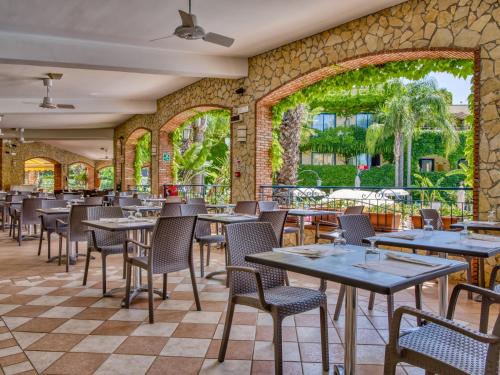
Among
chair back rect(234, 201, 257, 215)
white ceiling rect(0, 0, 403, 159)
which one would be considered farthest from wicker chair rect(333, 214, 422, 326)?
white ceiling rect(0, 0, 403, 159)

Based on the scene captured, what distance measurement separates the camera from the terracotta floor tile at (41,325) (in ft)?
10.9

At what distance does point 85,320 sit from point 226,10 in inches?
168

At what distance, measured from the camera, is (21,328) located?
3.35 metres

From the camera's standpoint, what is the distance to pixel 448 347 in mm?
1800

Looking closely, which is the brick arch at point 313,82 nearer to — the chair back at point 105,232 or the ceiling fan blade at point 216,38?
the ceiling fan blade at point 216,38

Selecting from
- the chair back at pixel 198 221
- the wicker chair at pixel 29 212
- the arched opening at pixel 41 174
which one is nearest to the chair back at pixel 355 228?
the chair back at pixel 198 221

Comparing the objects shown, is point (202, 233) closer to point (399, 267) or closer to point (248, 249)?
point (248, 249)

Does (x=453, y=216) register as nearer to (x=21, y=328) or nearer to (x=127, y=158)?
(x=21, y=328)

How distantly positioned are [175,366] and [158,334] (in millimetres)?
595

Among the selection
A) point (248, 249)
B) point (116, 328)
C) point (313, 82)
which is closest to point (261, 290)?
point (248, 249)

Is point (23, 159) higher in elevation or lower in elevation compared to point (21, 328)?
higher

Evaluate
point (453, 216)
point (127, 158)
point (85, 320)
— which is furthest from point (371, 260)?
point (127, 158)

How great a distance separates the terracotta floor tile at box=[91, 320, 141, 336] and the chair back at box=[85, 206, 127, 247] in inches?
40.3

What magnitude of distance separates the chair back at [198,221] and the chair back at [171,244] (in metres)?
1.52
